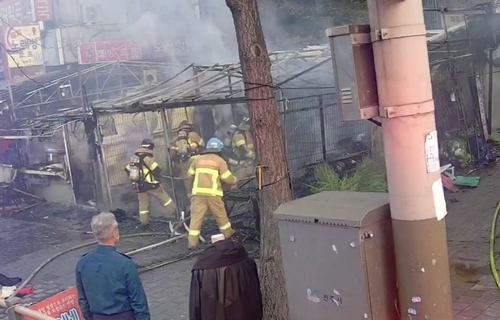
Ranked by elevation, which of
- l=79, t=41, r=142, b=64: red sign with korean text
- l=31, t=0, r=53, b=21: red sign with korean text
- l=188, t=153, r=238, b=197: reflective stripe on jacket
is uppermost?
l=31, t=0, r=53, b=21: red sign with korean text

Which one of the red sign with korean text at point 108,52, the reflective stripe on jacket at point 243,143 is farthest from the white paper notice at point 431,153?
the red sign with korean text at point 108,52

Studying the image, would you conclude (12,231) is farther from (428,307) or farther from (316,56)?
(428,307)

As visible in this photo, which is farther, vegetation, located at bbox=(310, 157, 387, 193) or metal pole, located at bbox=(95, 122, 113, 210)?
metal pole, located at bbox=(95, 122, 113, 210)

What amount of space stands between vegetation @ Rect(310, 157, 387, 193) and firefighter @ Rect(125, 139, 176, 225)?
9.94 ft

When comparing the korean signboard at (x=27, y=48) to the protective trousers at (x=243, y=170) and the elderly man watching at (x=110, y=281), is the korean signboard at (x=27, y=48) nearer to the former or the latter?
the protective trousers at (x=243, y=170)

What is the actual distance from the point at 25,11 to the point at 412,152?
97.1 ft

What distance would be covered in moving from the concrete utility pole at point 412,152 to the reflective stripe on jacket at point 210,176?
646 centimetres

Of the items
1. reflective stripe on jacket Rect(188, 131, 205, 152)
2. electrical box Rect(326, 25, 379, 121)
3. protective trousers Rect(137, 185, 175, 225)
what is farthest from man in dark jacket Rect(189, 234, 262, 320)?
reflective stripe on jacket Rect(188, 131, 205, 152)

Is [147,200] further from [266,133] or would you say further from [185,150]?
[266,133]

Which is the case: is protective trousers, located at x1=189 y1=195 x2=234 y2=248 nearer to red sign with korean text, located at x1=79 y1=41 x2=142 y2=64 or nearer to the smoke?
the smoke

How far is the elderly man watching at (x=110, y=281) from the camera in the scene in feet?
14.4

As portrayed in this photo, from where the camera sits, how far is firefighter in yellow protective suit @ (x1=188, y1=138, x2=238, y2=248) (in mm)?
9320

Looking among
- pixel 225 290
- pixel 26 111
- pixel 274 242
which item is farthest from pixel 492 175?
pixel 26 111

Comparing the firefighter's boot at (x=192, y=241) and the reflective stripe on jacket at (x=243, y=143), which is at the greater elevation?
the reflective stripe on jacket at (x=243, y=143)
